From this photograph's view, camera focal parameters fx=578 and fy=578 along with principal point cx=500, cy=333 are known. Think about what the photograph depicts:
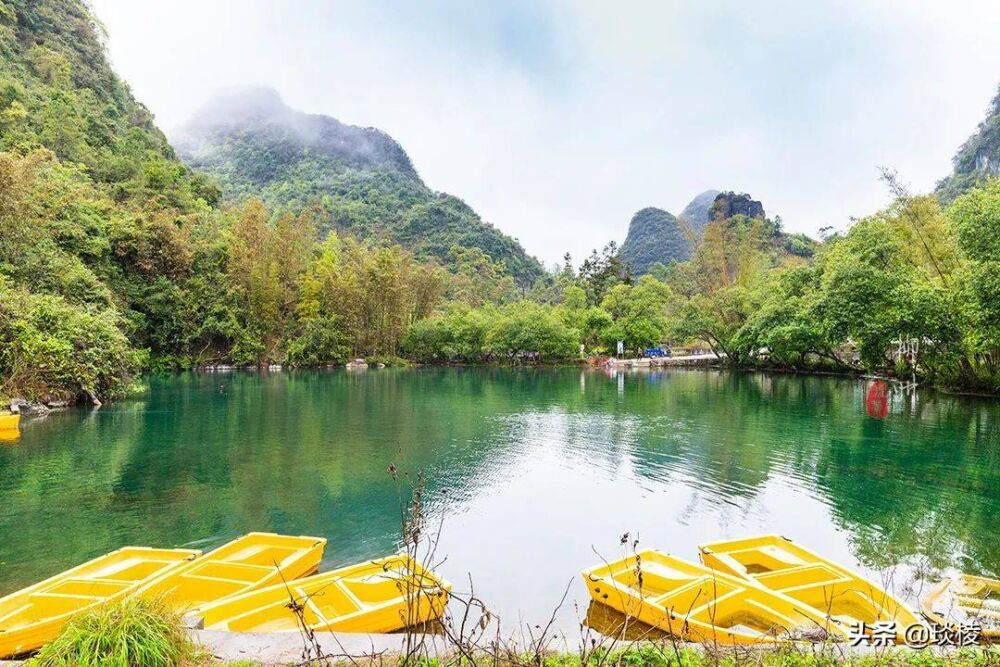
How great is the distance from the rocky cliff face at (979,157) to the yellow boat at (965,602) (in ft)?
246

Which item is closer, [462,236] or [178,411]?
[178,411]

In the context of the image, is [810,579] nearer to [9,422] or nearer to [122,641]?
[122,641]

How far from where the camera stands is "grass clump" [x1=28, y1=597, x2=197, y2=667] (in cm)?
315

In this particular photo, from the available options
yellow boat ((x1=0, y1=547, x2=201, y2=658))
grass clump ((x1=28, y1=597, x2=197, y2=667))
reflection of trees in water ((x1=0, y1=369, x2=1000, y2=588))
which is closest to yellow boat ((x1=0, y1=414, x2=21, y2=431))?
reflection of trees in water ((x1=0, y1=369, x2=1000, y2=588))

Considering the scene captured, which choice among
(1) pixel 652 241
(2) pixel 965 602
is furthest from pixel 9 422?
Result: (1) pixel 652 241

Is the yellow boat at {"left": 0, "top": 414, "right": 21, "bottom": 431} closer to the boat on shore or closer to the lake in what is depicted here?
the boat on shore

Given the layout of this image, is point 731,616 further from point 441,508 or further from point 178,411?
point 178,411

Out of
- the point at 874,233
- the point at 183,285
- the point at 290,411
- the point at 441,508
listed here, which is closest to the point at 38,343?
Result: the point at 290,411

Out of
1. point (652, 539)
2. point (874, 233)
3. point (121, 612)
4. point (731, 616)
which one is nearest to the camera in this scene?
point (121, 612)

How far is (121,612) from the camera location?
11.3 ft

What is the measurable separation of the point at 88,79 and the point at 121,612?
197ft

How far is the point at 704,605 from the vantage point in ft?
16.6

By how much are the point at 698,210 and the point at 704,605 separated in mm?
149617

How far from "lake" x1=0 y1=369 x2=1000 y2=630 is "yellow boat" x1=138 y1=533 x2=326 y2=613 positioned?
26.9 inches
